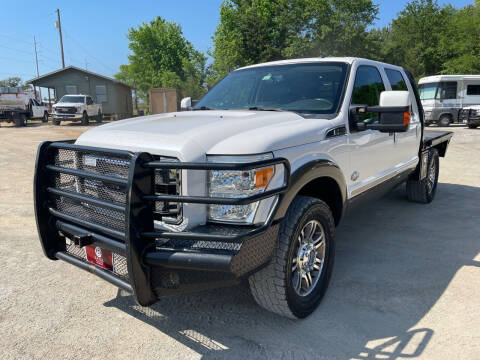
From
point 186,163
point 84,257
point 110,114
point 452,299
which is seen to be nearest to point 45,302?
point 84,257

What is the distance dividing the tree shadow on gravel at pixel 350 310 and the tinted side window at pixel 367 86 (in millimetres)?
1570

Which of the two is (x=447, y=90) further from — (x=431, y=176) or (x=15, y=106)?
(x=15, y=106)

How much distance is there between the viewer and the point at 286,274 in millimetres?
2617

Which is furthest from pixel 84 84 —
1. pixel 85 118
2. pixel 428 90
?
pixel 428 90

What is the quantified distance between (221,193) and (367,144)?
192 cm

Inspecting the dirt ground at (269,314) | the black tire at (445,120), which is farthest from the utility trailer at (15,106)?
the black tire at (445,120)

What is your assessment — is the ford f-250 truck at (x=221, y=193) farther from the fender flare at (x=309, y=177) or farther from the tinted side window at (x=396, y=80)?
the tinted side window at (x=396, y=80)

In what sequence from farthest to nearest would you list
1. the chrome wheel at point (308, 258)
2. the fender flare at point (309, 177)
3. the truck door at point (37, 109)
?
1. the truck door at point (37, 109)
2. the chrome wheel at point (308, 258)
3. the fender flare at point (309, 177)

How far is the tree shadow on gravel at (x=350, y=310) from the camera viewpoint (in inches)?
103

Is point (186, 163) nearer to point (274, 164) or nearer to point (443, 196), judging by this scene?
point (274, 164)

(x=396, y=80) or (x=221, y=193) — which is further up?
(x=396, y=80)

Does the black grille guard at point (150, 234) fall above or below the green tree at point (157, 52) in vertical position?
below

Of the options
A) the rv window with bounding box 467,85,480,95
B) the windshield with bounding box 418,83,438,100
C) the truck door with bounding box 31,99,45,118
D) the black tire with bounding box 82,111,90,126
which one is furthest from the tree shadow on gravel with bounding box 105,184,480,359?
the truck door with bounding box 31,99,45,118

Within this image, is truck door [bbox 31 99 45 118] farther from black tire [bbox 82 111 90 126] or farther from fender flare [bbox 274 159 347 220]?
fender flare [bbox 274 159 347 220]
